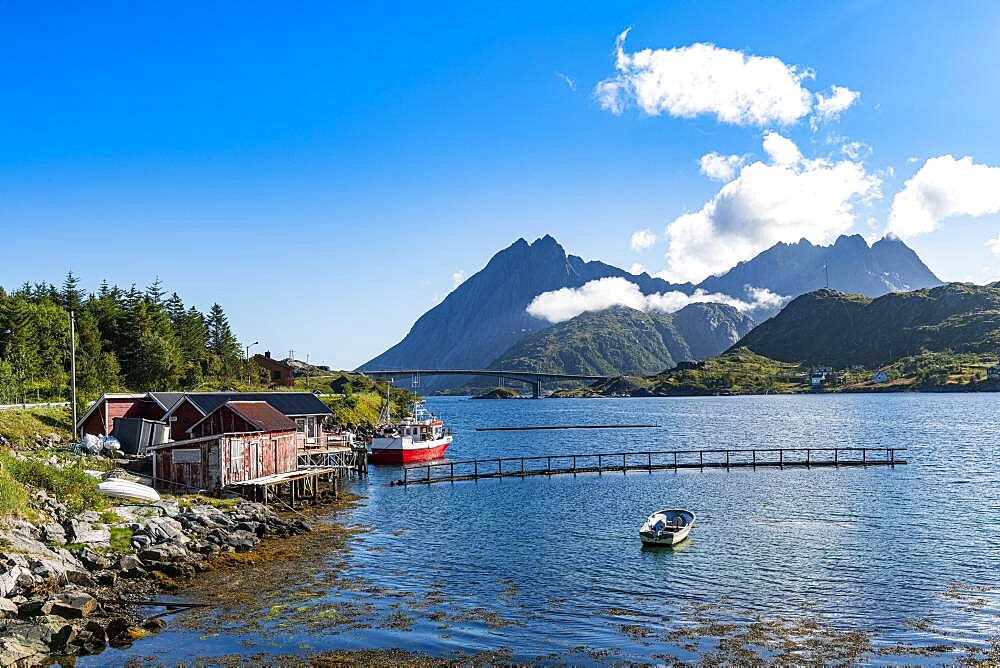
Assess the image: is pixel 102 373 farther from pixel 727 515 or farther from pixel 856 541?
pixel 856 541

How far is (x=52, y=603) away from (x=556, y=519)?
36220 mm

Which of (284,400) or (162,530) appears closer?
(162,530)

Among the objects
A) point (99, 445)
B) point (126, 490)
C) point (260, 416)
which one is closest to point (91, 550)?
point (126, 490)

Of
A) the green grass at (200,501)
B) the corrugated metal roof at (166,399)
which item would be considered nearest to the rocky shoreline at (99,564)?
the green grass at (200,501)

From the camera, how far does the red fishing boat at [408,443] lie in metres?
97.2

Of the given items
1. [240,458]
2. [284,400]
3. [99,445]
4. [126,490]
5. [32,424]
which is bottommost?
[126,490]

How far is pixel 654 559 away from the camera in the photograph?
43.2m

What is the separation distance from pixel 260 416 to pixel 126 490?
57.2 ft

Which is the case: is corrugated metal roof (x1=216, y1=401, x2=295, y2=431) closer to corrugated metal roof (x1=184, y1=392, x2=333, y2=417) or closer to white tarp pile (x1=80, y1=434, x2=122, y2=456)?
corrugated metal roof (x1=184, y1=392, x2=333, y2=417)

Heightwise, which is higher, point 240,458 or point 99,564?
point 240,458

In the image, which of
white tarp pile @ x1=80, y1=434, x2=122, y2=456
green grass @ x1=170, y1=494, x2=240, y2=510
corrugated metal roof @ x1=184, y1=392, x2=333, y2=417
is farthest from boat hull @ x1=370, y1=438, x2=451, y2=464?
green grass @ x1=170, y1=494, x2=240, y2=510

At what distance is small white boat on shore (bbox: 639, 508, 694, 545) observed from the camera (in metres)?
45.7

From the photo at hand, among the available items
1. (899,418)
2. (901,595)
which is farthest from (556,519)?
(899,418)

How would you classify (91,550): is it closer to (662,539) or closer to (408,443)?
(662,539)
